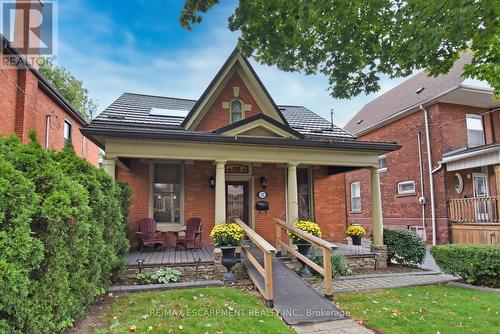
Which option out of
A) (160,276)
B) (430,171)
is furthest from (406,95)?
(160,276)

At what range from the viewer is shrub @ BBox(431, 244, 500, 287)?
6625 mm

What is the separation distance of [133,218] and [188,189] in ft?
6.11

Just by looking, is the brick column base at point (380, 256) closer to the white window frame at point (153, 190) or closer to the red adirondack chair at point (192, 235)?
the red adirondack chair at point (192, 235)

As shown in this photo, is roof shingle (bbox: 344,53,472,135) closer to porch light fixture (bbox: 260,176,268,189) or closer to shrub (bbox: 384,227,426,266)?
shrub (bbox: 384,227,426,266)

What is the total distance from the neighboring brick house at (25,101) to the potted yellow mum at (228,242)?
633 cm

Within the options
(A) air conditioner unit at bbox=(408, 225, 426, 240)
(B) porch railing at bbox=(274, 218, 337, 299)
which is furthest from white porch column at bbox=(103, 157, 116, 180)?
(A) air conditioner unit at bbox=(408, 225, 426, 240)

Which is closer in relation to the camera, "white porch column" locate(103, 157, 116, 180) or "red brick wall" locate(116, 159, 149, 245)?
"white porch column" locate(103, 157, 116, 180)

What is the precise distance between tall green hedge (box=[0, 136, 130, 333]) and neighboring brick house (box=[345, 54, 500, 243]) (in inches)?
502

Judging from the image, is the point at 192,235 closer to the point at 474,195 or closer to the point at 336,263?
the point at 336,263

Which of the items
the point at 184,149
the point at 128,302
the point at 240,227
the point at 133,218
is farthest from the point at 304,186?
the point at 128,302

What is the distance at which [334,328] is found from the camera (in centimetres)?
456

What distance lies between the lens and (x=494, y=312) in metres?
5.09

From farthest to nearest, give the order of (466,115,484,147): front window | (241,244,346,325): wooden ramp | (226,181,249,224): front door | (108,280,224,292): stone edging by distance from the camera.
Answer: (466,115,484,147): front window → (226,181,249,224): front door → (108,280,224,292): stone edging → (241,244,346,325): wooden ramp

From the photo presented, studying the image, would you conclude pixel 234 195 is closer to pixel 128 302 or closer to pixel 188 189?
pixel 188 189
